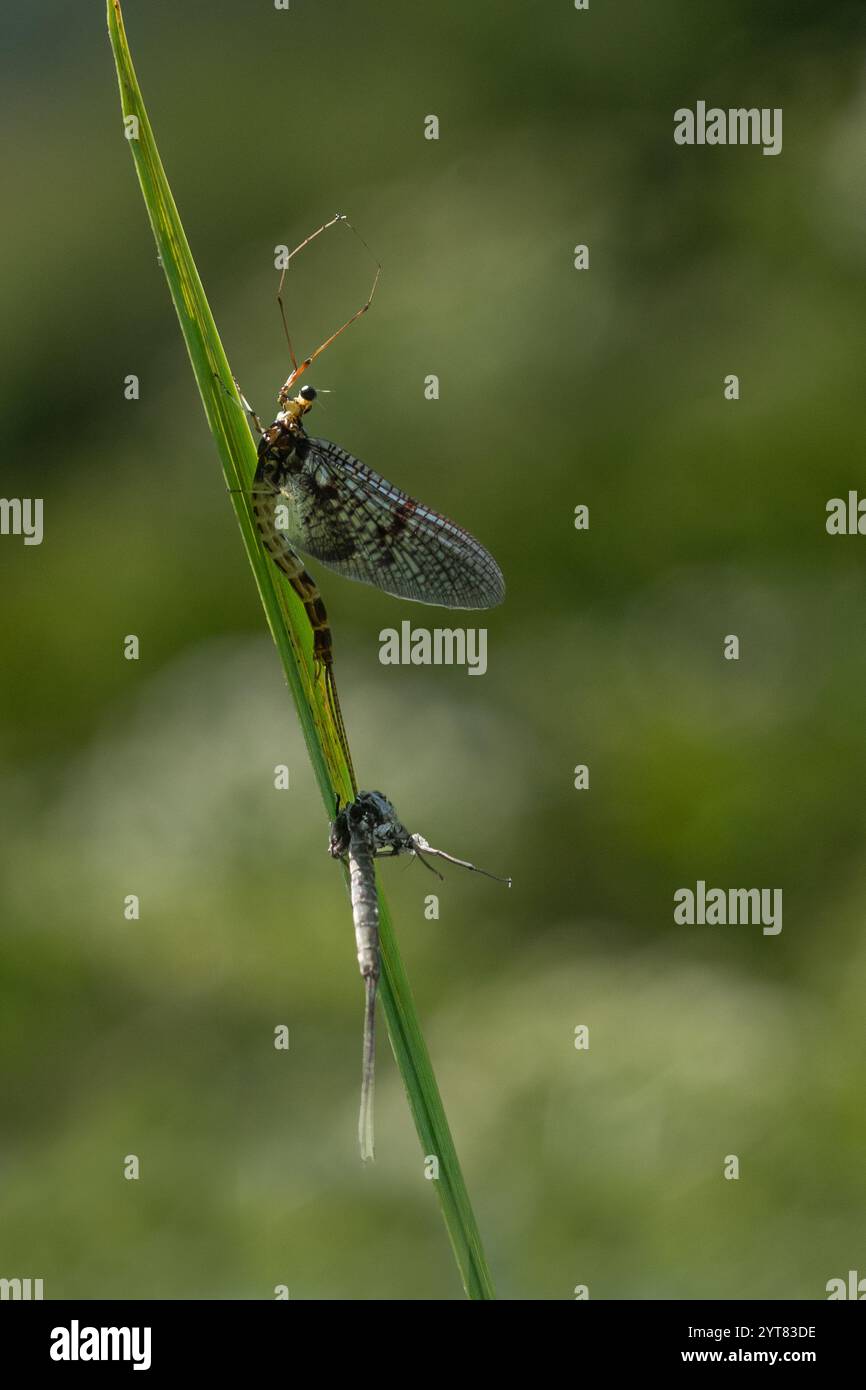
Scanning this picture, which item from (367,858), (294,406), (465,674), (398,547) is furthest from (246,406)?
(465,674)

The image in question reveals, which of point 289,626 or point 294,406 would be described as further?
point 294,406

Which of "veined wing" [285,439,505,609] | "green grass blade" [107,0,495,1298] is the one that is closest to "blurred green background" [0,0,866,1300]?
"veined wing" [285,439,505,609]

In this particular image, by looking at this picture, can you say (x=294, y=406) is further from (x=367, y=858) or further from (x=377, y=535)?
(x=367, y=858)

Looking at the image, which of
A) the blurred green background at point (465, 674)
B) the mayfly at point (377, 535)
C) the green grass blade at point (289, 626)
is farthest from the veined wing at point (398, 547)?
the blurred green background at point (465, 674)

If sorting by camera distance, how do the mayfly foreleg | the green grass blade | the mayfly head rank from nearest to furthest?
1. the green grass blade
2. the mayfly foreleg
3. the mayfly head

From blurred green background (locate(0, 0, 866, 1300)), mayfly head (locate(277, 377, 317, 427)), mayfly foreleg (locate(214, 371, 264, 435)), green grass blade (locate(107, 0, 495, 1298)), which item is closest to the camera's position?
green grass blade (locate(107, 0, 495, 1298))

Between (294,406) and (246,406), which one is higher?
(294,406)

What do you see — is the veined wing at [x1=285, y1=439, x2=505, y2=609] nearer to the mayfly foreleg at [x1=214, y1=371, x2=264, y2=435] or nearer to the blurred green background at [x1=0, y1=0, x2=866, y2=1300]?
the mayfly foreleg at [x1=214, y1=371, x2=264, y2=435]

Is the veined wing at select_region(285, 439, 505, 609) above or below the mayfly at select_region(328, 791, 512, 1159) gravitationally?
above
